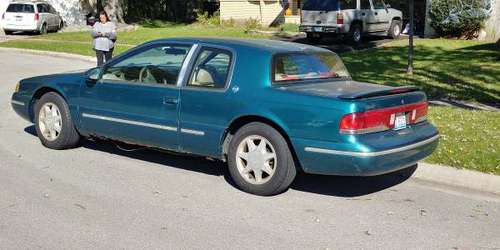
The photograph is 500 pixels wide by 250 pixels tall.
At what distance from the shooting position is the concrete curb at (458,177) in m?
6.44

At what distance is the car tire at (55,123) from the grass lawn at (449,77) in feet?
13.2

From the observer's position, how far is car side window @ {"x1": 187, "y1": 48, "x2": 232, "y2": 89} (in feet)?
21.1

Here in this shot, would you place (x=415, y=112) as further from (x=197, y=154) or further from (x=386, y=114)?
(x=197, y=154)

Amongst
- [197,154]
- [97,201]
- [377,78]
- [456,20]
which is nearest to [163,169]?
[197,154]

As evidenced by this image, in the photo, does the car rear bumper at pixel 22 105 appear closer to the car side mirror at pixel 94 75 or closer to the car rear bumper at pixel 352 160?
the car side mirror at pixel 94 75

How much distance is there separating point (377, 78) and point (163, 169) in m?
7.96

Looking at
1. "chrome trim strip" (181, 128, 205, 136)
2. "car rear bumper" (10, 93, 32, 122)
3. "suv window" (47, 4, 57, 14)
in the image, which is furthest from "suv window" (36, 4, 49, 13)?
"chrome trim strip" (181, 128, 205, 136)

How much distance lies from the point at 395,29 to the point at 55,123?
64.3 ft

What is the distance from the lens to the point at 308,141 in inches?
228

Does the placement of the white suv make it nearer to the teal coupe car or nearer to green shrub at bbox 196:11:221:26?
green shrub at bbox 196:11:221:26

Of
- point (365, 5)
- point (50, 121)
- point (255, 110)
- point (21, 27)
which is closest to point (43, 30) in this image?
point (21, 27)

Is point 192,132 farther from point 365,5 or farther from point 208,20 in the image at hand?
point 208,20

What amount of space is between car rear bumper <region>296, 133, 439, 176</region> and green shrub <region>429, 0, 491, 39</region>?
18483mm

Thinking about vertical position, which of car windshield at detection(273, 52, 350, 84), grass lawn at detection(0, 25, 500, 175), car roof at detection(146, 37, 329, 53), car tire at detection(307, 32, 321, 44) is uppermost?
car roof at detection(146, 37, 329, 53)
